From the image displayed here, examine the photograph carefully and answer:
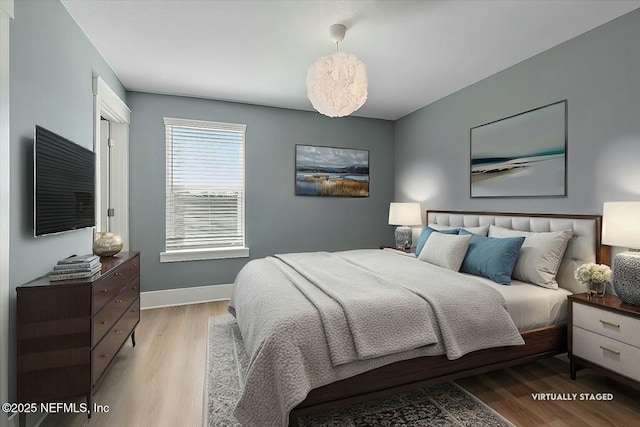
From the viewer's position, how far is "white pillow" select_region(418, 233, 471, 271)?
276 centimetres

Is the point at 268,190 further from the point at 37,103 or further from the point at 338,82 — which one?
the point at 37,103

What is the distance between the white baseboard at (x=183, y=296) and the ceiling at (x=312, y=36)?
2462mm

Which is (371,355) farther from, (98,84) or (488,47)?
(98,84)

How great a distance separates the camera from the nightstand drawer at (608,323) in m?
1.87

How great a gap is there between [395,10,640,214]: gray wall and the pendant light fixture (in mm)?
1706

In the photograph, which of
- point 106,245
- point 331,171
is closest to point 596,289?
point 331,171

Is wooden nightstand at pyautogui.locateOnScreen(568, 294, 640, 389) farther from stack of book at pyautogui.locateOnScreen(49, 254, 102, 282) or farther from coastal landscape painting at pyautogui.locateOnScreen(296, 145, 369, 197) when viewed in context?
stack of book at pyautogui.locateOnScreen(49, 254, 102, 282)

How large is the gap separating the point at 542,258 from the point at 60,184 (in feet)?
11.4

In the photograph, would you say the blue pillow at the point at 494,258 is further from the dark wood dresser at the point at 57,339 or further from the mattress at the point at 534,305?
the dark wood dresser at the point at 57,339

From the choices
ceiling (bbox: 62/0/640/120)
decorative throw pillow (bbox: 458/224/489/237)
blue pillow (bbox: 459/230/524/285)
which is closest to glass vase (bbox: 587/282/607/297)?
blue pillow (bbox: 459/230/524/285)

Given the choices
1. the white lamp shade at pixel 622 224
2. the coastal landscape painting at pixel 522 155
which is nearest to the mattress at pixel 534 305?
the white lamp shade at pixel 622 224

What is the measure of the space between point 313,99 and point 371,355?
1902 millimetres

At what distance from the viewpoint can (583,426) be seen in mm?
1769

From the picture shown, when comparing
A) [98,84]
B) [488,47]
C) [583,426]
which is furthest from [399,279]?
[98,84]
